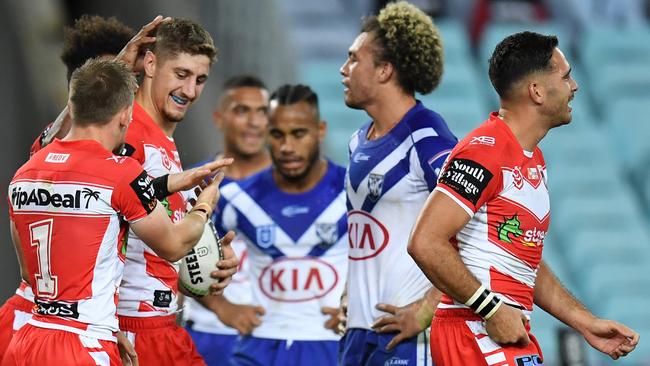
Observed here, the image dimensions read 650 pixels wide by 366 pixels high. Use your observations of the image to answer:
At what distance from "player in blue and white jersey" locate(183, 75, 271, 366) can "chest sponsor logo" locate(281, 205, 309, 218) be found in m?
0.66

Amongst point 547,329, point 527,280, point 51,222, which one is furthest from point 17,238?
point 547,329

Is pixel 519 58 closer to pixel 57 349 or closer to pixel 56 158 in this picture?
pixel 56 158

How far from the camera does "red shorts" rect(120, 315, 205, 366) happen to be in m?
5.99

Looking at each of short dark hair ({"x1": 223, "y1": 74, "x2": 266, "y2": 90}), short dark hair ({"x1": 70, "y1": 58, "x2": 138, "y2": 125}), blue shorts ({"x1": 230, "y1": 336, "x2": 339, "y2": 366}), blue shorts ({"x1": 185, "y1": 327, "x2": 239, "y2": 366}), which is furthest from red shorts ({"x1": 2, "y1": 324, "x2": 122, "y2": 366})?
short dark hair ({"x1": 223, "y1": 74, "x2": 266, "y2": 90})

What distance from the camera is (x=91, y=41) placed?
6.64m

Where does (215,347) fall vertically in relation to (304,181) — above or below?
below

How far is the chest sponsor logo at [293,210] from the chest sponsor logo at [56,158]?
264cm

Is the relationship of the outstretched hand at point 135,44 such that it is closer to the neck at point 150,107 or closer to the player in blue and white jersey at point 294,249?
the neck at point 150,107

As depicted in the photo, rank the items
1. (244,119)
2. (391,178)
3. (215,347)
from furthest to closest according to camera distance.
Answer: (244,119) < (215,347) < (391,178)

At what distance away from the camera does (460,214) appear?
17.1 ft

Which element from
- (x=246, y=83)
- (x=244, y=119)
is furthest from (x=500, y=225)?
(x=246, y=83)

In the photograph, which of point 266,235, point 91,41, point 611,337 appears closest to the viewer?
point 611,337

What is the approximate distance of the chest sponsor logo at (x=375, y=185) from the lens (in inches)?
246

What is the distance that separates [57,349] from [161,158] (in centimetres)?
119
